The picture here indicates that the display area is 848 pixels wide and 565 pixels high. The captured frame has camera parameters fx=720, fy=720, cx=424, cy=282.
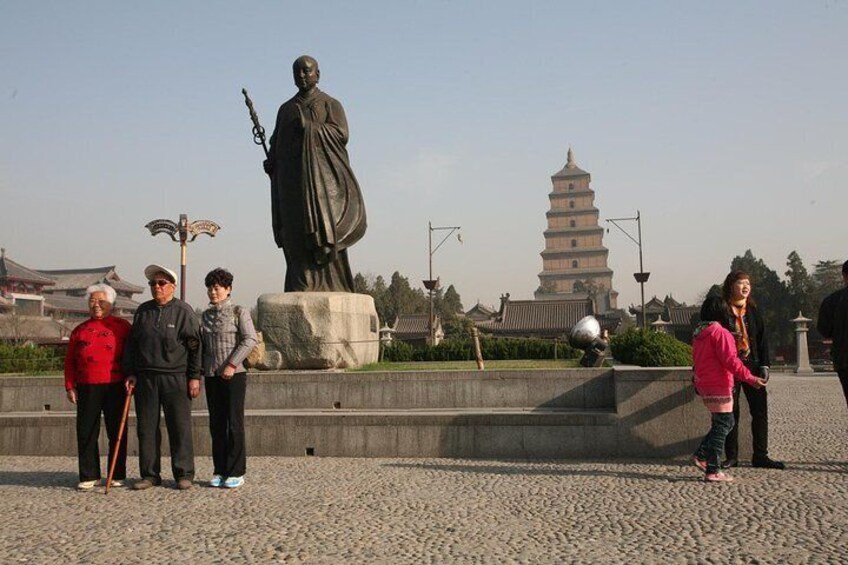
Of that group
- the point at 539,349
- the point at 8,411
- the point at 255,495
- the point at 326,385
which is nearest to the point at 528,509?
the point at 255,495

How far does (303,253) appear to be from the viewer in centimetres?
909

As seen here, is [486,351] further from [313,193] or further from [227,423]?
[227,423]

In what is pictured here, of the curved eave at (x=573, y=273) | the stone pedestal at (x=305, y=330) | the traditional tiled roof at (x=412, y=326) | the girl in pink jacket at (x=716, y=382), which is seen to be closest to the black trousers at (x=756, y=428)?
the girl in pink jacket at (x=716, y=382)

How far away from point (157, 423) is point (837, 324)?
5.54 metres

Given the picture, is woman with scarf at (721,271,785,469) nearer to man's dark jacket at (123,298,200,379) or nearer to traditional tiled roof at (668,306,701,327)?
man's dark jacket at (123,298,200,379)

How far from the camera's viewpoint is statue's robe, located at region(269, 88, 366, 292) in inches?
349

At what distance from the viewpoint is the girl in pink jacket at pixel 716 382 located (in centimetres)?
546

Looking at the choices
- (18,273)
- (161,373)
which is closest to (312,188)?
(161,373)

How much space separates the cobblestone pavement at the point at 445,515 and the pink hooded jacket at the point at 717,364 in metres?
0.72

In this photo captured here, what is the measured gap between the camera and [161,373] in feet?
18.1

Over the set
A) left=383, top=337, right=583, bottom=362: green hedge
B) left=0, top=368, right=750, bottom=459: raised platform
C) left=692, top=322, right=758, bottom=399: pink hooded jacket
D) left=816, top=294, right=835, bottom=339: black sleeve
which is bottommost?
left=0, top=368, right=750, bottom=459: raised platform

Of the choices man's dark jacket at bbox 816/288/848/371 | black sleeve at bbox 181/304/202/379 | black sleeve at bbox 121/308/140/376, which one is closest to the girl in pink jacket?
man's dark jacket at bbox 816/288/848/371

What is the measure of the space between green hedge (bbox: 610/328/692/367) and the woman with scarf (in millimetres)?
2169

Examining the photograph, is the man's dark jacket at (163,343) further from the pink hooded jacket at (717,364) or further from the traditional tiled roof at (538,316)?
the traditional tiled roof at (538,316)
